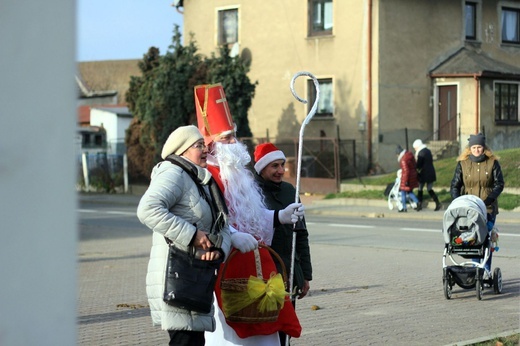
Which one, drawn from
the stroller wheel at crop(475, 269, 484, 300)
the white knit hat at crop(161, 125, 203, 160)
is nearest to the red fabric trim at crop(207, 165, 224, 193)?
the white knit hat at crop(161, 125, 203, 160)

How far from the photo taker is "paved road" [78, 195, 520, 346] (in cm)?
847

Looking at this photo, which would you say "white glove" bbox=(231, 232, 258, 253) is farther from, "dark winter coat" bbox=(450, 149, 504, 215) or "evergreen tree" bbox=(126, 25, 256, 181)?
"evergreen tree" bbox=(126, 25, 256, 181)

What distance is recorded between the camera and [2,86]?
1.68 meters

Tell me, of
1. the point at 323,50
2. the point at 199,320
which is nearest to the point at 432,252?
the point at 199,320

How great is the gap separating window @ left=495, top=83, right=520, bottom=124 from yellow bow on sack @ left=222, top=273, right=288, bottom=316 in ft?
111

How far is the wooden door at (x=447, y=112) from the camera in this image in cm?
3762

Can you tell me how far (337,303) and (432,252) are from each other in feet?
18.0

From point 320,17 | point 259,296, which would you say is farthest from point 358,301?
point 320,17

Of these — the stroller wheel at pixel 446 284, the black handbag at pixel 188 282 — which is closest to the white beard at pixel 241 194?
the black handbag at pixel 188 282

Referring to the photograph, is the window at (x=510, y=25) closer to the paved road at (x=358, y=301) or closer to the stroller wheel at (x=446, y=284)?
the paved road at (x=358, y=301)

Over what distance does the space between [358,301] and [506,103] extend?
3000cm

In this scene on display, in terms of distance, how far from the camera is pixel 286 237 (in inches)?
256

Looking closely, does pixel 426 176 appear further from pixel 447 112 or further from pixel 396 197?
pixel 447 112

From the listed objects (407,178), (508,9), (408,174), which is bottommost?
(407,178)
